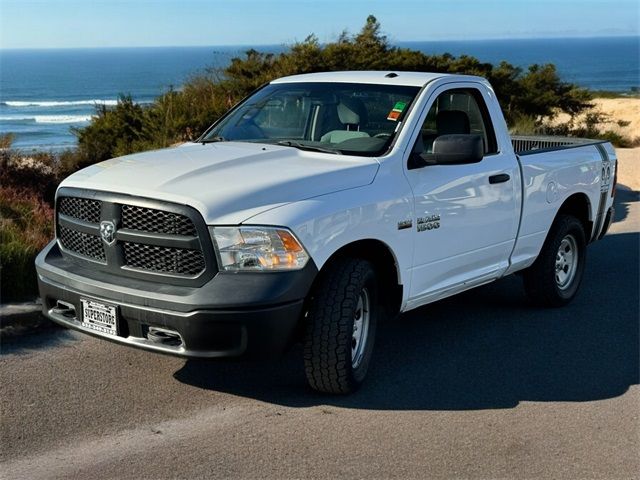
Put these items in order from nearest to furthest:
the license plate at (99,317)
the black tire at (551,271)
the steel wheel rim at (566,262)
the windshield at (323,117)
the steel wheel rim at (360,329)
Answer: the license plate at (99,317)
the steel wheel rim at (360,329)
the windshield at (323,117)
the black tire at (551,271)
the steel wheel rim at (566,262)

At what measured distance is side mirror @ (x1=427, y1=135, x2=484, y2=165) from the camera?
5.93 meters

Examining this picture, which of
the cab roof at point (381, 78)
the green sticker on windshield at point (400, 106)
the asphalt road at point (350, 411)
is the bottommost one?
the asphalt road at point (350, 411)

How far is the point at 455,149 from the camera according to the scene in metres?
5.94

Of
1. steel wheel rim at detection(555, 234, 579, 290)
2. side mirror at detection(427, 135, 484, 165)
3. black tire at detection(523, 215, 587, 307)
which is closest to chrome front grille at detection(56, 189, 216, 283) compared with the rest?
side mirror at detection(427, 135, 484, 165)

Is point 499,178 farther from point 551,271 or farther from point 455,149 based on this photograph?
point 551,271

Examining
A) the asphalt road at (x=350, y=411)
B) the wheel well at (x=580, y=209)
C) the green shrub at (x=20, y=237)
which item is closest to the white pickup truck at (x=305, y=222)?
the asphalt road at (x=350, y=411)

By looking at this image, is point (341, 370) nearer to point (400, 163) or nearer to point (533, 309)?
point (400, 163)

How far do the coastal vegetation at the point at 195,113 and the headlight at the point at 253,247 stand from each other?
2717 millimetres

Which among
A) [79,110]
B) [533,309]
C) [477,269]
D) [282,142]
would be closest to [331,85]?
Answer: [282,142]

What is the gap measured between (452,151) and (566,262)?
2.59m

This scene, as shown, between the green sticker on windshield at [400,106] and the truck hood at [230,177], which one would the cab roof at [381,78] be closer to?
the green sticker on windshield at [400,106]

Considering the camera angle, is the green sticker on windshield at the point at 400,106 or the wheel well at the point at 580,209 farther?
the wheel well at the point at 580,209

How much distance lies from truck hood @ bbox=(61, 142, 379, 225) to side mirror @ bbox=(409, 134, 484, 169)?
0.41 meters

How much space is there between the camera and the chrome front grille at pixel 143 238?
493 centimetres
